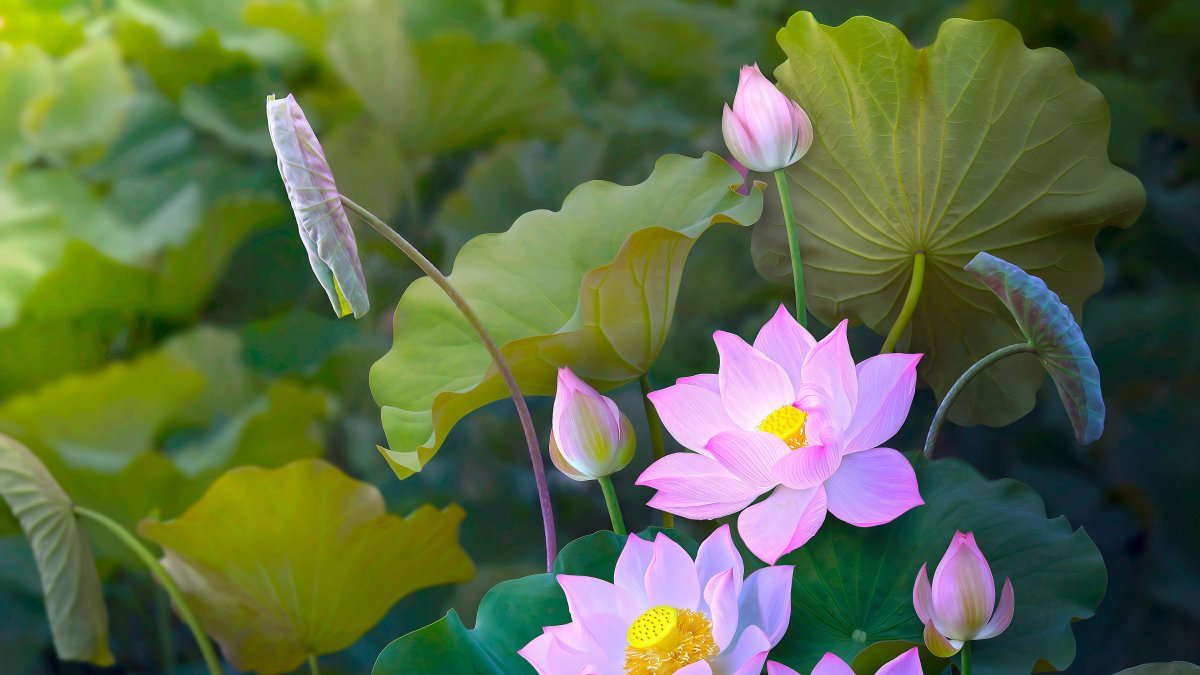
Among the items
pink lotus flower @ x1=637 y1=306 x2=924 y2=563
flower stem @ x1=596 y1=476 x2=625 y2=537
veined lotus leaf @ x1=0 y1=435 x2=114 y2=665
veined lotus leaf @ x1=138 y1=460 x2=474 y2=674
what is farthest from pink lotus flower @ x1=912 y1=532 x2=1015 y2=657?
veined lotus leaf @ x1=0 y1=435 x2=114 y2=665

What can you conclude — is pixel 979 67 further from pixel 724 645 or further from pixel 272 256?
pixel 272 256

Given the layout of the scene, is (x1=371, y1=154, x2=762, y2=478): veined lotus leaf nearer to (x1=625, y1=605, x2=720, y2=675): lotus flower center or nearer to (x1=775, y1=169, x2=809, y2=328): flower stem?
(x1=775, y1=169, x2=809, y2=328): flower stem

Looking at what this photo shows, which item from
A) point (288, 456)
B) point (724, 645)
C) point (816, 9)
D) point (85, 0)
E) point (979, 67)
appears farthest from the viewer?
point (85, 0)

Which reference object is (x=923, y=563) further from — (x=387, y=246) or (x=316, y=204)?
(x=387, y=246)

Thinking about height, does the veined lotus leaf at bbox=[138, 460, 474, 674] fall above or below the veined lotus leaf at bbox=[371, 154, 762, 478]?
below

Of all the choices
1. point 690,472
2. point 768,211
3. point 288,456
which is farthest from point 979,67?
point 288,456

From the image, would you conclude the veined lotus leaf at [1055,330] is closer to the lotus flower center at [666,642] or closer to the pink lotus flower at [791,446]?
the pink lotus flower at [791,446]
